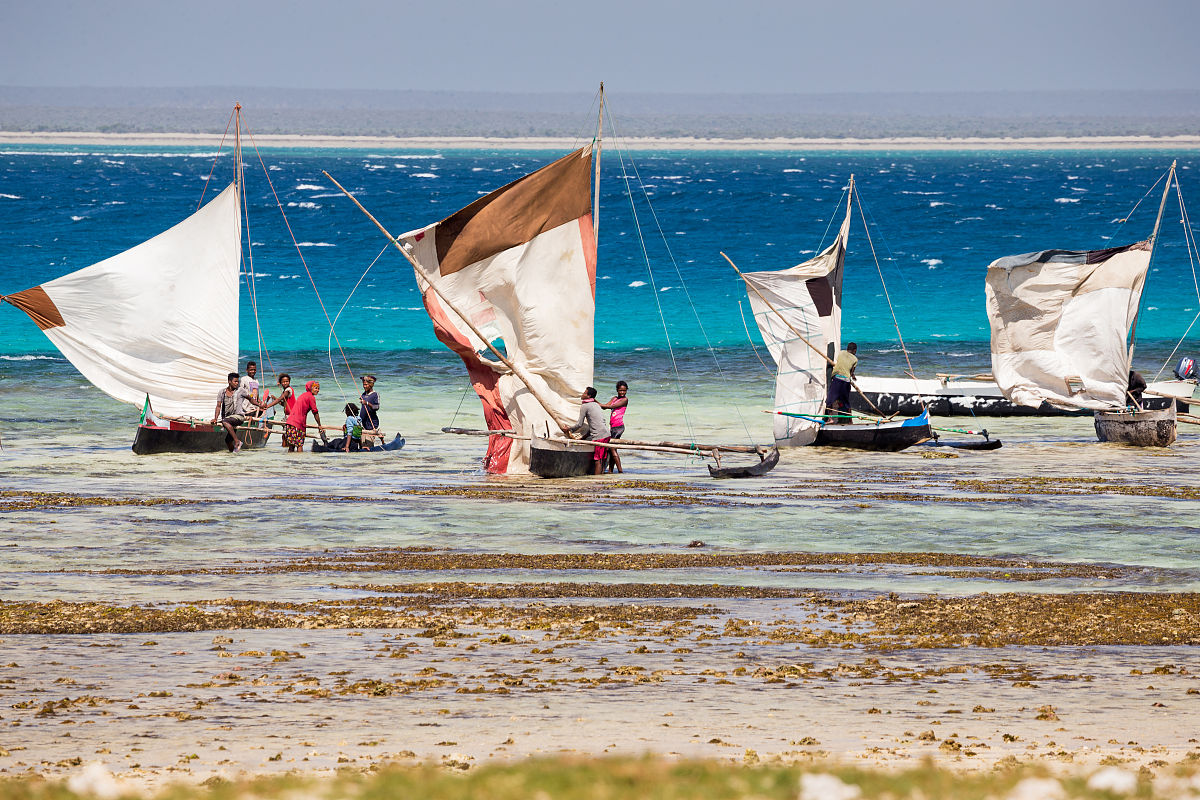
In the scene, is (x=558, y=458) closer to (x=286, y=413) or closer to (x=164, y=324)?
(x=286, y=413)

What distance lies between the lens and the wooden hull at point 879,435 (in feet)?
102

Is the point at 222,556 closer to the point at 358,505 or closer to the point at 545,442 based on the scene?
the point at 358,505

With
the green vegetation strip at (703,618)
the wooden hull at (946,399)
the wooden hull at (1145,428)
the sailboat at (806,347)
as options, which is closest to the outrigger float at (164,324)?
the sailboat at (806,347)

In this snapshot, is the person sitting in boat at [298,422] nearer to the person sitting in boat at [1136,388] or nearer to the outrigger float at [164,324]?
the outrigger float at [164,324]

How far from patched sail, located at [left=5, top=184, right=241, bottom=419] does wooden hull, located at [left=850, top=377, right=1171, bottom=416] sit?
696 inches

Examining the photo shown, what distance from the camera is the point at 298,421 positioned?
31938 mm

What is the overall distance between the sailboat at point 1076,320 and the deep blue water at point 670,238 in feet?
76.1

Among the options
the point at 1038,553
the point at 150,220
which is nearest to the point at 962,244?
the point at 150,220

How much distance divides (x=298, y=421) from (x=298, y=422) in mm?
52

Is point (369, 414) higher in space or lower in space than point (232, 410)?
lower

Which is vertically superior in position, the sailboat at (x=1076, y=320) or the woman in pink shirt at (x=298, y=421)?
the sailboat at (x=1076, y=320)

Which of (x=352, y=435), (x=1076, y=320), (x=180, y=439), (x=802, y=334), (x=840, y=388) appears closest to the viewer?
(x=180, y=439)

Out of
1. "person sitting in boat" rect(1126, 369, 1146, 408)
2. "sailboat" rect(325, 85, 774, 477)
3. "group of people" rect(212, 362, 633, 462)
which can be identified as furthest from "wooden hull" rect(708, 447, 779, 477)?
"person sitting in boat" rect(1126, 369, 1146, 408)

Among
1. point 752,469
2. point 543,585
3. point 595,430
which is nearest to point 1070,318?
point 752,469
